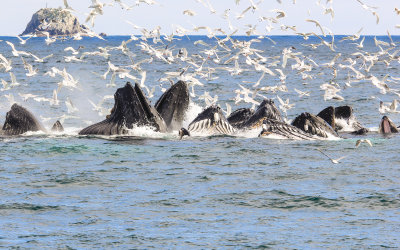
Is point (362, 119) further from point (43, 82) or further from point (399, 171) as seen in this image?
point (43, 82)

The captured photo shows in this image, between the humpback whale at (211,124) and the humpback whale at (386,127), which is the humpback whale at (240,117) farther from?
the humpback whale at (386,127)

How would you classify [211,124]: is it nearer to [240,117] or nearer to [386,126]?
[240,117]

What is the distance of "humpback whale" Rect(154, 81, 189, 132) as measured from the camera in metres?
23.0

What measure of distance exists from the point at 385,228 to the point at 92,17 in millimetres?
10291

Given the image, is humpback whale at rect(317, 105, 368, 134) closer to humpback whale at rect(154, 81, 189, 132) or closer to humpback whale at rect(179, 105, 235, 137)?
humpback whale at rect(179, 105, 235, 137)

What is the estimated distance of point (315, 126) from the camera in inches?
896

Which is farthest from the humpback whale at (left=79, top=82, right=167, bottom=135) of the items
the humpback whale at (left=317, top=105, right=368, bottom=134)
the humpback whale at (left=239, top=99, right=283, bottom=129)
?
the humpback whale at (left=317, top=105, right=368, bottom=134)

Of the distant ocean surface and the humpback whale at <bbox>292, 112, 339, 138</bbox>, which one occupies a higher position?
the humpback whale at <bbox>292, 112, 339, 138</bbox>

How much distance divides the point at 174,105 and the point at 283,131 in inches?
123

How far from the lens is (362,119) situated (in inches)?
1242

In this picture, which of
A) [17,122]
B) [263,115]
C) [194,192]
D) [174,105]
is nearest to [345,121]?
[263,115]

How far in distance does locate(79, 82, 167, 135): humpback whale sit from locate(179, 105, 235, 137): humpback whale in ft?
3.39

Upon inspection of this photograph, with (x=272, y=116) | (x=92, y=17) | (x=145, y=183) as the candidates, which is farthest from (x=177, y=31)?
(x=145, y=183)

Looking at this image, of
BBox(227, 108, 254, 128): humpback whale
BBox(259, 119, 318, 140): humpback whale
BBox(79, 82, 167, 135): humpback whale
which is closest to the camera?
BBox(79, 82, 167, 135): humpback whale
